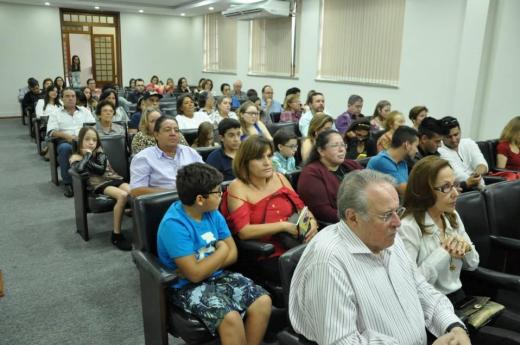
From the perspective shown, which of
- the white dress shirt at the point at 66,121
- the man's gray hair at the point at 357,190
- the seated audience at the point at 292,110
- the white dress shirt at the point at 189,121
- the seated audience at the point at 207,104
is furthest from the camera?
the seated audience at the point at 292,110

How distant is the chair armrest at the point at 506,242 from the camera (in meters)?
2.25

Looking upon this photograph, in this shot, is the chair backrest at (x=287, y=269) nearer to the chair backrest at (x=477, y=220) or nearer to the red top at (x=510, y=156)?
the chair backrest at (x=477, y=220)

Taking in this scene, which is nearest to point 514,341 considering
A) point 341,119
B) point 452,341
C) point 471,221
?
point 452,341

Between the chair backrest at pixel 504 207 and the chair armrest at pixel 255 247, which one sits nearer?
the chair armrest at pixel 255 247

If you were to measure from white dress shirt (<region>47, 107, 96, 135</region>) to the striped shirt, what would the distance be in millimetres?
4875

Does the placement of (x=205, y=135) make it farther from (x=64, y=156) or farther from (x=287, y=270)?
(x=287, y=270)

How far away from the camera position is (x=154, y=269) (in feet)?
6.04

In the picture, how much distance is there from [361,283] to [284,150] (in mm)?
2219

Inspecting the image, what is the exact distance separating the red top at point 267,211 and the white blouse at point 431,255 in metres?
0.69

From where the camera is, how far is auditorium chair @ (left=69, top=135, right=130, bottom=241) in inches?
141

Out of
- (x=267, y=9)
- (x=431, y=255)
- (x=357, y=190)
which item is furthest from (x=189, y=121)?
(x=267, y=9)

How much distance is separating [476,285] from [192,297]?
134cm

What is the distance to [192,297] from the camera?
1.84 metres

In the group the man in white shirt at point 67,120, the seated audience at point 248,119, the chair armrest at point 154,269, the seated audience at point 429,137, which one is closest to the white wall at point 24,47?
the man in white shirt at point 67,120
